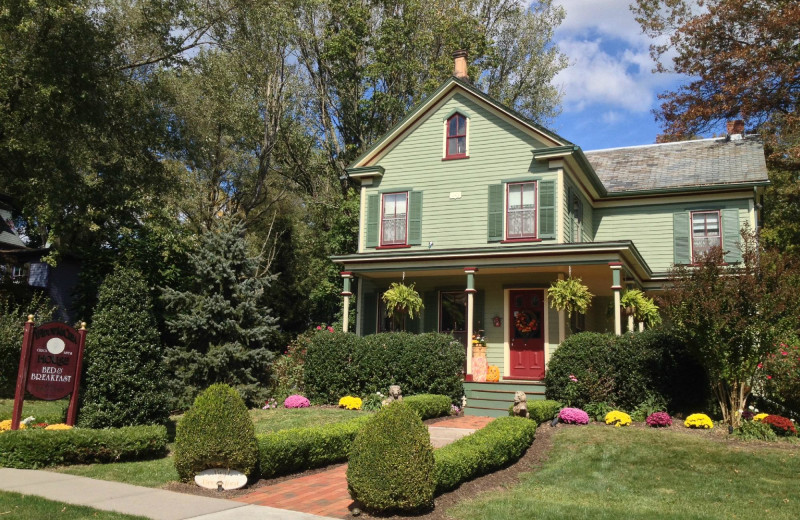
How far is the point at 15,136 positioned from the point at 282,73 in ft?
34.3

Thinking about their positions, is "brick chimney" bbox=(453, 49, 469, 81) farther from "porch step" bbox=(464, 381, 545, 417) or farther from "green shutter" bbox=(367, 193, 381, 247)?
"porch step" bbox=(464, 381, 545, 417)

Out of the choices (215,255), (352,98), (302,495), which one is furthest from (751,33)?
(302,495)

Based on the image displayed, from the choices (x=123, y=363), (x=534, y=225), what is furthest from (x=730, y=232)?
(x=123, y=363)

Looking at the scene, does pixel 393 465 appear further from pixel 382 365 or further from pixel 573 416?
pixel 382 365

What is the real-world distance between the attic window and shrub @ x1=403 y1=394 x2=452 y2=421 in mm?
7925

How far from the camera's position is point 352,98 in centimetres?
2758

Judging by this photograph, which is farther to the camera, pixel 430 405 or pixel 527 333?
pixel 527 333

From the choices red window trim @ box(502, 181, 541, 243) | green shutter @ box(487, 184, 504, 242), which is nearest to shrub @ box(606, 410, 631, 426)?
red window trim @ box(502, 181, 541, 243)

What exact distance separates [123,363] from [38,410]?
206 inches

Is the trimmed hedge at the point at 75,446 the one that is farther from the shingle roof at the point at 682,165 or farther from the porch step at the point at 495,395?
the shingle roof at the point at 682,165

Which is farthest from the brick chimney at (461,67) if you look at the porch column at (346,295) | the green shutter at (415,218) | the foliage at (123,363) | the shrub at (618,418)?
the foliage at (123,363)

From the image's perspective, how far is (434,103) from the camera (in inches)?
762

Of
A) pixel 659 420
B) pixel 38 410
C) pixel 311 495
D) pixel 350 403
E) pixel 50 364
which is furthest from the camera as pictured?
pixel 350 403

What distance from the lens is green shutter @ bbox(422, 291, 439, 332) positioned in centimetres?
1862
